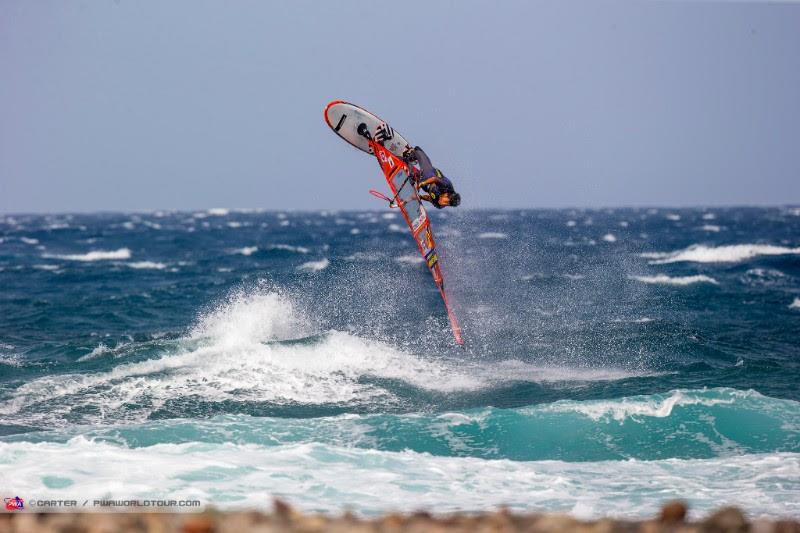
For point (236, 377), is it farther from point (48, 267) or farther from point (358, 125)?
point (48, 267)

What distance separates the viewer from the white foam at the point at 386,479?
28.0ft

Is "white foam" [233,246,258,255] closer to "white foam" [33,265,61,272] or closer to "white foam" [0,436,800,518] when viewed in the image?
"white foam" [33,265,61,272]

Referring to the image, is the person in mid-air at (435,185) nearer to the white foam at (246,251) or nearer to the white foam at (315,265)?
the white foam at (315,265)

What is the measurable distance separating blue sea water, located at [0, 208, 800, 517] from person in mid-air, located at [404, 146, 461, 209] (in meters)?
3.42

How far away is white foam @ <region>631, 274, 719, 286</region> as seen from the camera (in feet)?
102

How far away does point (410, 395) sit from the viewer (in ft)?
45.9

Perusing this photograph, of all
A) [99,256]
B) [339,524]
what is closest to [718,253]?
[99,256]

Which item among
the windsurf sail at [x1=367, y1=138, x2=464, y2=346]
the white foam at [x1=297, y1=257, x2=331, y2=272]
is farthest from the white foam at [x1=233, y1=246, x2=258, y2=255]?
the windsurf sail at [x1=367, y1=138, x2=464, y2=346]

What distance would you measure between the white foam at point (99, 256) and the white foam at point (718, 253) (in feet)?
102

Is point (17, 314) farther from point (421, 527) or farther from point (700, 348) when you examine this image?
point (421, 527)

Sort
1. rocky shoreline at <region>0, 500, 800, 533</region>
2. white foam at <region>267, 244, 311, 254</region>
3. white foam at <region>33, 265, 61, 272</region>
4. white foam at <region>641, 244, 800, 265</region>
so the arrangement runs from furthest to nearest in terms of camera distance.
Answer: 1. white foam at <region>267, 244, 311, 254</region>
2. white foam at <region>641, 244, 800, 265</region>
3. white foam at <region>33, 265, 61, 272</region>
4. rocky shoreline at <region>0, 500, 800, 533</region>

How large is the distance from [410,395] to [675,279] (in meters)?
21.5

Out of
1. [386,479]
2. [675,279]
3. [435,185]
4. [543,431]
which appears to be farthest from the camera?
[675,279]

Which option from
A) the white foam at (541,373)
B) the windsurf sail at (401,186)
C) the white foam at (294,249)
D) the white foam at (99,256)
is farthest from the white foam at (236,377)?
the white foam at (294,249)
